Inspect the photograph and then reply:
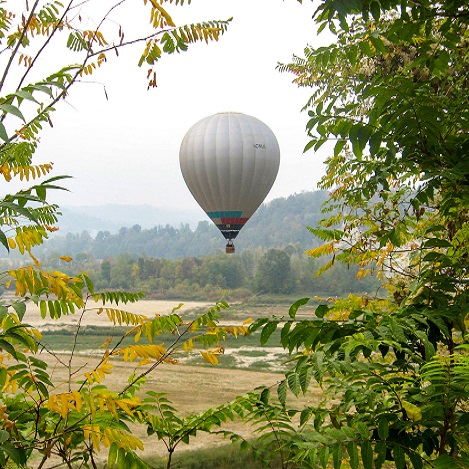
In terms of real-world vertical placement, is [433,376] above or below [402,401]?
above

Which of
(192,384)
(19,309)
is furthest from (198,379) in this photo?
(19,309)

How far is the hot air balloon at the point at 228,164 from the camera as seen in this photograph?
24078mm

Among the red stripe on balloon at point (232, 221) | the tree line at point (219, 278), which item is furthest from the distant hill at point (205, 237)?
the red stripe on balloon at point (232, 221)

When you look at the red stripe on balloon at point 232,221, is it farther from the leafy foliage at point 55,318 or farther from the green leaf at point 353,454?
the green leaf at point 353,454

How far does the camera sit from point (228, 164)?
24.0m

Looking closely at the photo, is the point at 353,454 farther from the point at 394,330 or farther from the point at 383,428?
the point at 394,330

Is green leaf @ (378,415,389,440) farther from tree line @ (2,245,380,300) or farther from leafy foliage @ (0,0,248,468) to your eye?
tree line @ (2,245,380,300)

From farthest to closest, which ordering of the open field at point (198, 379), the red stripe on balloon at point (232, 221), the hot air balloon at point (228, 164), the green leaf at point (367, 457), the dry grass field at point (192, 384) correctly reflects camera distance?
the red stripe on balloon at point (232, 221)
the hot air balloon at point (228, 164)
the open field at point (198, 379)
the dry grass field at point (192, 384)
the green leaf at point (367, 457)

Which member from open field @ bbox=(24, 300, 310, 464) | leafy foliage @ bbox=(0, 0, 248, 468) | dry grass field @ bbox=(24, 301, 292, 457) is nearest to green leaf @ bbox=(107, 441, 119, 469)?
leafy foliage @ bbox=(0, 0, 248, 468)

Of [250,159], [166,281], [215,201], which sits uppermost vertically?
[250,159]

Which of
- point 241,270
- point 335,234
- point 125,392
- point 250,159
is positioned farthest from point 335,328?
point 241,270

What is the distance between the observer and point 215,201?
2458cm

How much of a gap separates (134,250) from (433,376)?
4109 inches

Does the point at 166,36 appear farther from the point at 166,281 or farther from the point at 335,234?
the point at 166,281
